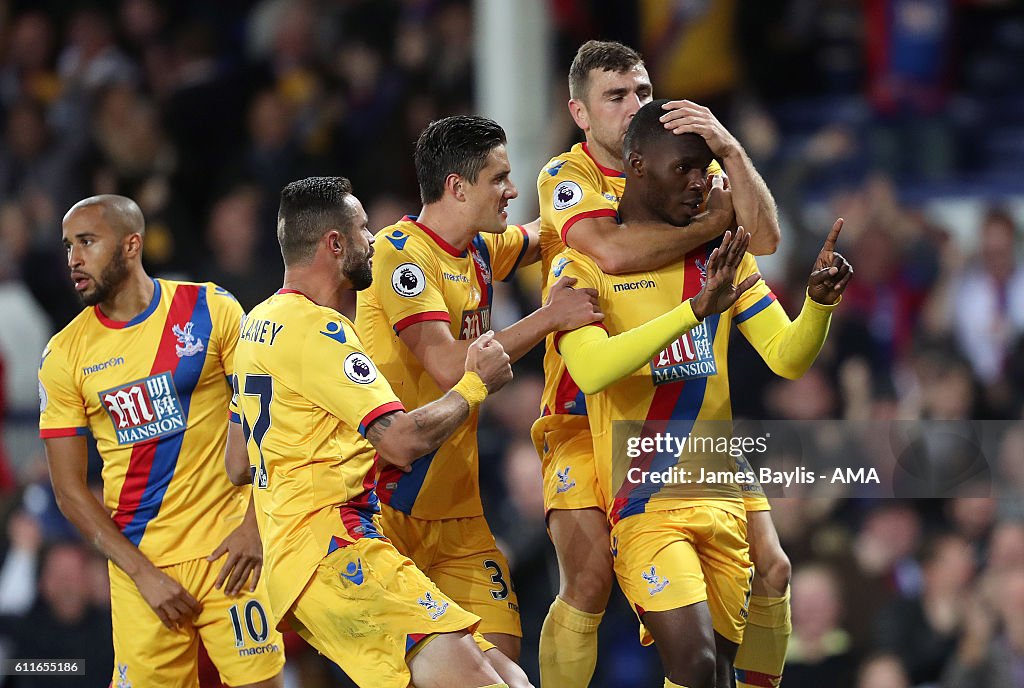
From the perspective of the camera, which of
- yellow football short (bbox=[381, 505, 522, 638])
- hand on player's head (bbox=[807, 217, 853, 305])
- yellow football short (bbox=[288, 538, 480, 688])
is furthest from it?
yellow football short (bbox=[381, 505, 522, 638])

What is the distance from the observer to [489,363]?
5.20 meters

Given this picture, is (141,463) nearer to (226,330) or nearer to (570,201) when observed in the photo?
(226,330)

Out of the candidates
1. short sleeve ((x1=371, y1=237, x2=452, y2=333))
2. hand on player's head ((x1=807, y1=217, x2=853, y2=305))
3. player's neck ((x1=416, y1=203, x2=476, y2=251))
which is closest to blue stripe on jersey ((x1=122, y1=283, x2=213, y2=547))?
short sleeve ((x1=371, y1=237, x2=452, y2=333))

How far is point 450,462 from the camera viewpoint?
5.92m

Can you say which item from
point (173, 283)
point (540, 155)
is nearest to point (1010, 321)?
point (540, 155)

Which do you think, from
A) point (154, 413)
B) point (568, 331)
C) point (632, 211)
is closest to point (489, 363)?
point (568, 331)

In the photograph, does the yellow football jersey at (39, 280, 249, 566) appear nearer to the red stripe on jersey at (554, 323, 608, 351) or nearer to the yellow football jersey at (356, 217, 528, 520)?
the yellow football jersey at (356, 217, 528, 520)

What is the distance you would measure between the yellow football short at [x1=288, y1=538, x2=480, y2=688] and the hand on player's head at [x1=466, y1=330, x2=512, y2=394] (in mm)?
637

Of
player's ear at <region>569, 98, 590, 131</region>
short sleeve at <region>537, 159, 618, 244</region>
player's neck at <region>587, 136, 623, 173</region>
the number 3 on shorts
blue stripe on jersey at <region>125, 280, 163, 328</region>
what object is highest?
player's ear at <region>569, 98, 590, 131</region>

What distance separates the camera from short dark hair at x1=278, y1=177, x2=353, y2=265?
17.5 ft

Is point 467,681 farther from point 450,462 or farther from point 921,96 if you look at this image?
point 921,96

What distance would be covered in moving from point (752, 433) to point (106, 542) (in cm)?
264

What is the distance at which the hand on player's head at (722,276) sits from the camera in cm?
506

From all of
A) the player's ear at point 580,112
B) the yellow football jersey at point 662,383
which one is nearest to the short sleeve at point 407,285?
the yellow football jersey at point 662,383
